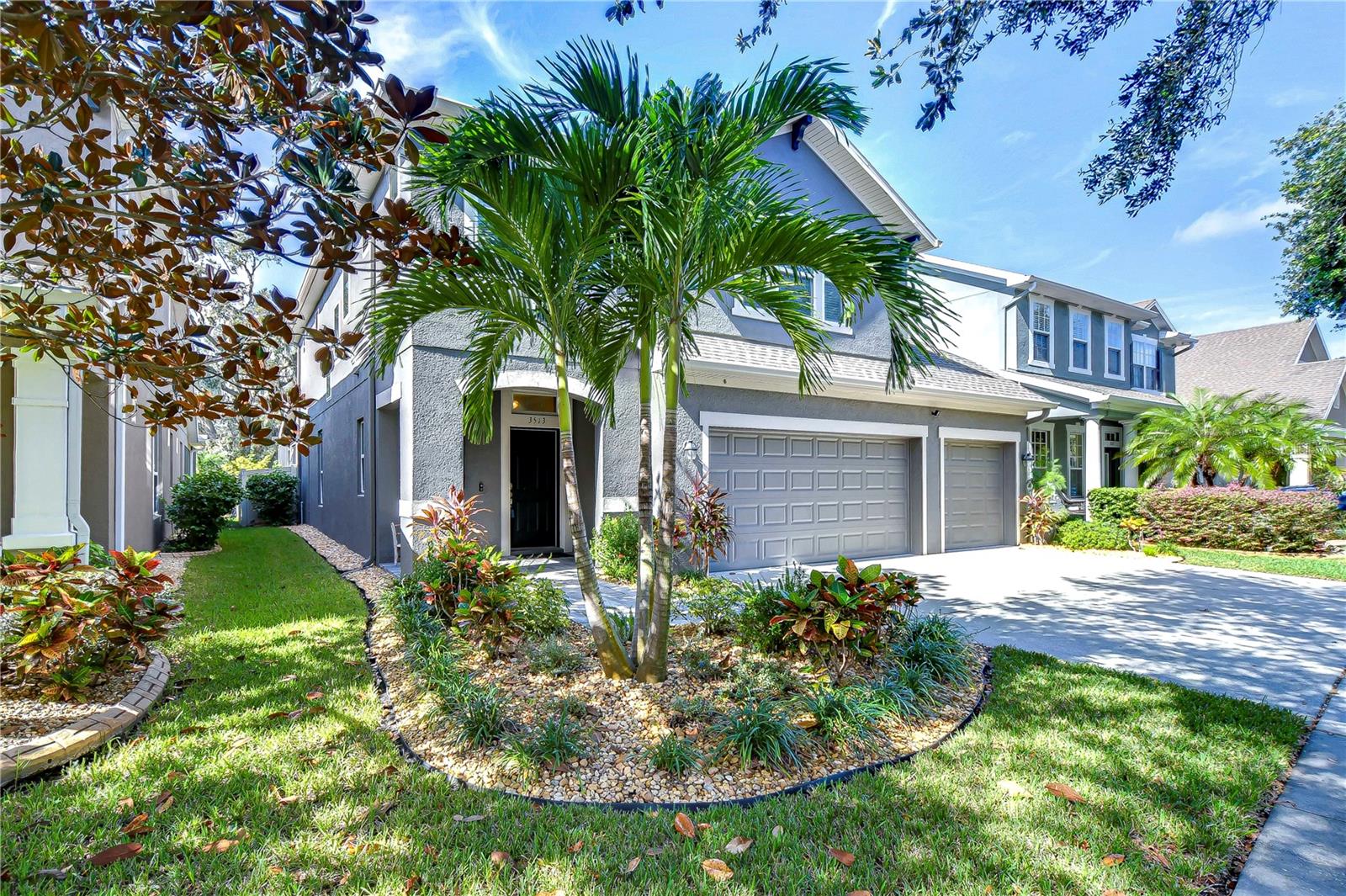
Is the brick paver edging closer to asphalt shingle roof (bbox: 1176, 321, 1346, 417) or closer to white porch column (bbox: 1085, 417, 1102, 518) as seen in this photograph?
white porch column (bbox: 1085, 417, 1102, 518)

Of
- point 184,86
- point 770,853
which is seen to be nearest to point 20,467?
point 184,86

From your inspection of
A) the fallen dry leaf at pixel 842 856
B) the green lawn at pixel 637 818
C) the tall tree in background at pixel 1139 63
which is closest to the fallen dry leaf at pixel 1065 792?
the green lawn at pixel 637 818

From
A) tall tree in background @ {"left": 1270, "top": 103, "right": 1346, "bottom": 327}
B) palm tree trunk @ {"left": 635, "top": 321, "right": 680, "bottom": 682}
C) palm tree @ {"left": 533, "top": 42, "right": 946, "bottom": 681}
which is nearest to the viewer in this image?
palm tree @ {"left": 533, "top": 42, "right": 946, "bottom": 681}

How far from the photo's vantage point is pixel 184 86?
7.26 ft

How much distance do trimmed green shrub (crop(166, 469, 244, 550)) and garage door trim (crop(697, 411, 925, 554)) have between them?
963cm

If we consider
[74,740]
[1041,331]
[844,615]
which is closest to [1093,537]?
[1041,331]

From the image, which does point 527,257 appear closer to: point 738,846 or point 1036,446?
point 738,846

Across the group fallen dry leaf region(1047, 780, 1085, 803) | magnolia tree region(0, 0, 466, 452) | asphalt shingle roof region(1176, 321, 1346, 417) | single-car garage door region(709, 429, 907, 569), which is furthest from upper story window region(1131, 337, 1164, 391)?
magnolia tree region(0, 0, 466, 452)

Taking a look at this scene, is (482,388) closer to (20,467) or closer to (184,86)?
(184,86)

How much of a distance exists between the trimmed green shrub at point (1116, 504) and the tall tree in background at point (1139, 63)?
1078cm

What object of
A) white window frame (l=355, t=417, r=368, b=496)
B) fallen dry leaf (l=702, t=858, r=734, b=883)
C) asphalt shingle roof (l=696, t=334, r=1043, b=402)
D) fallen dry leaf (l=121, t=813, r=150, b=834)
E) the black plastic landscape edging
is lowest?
the black plastic landscape edging

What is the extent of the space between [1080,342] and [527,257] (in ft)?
56.7

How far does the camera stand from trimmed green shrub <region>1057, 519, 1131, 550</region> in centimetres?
1314

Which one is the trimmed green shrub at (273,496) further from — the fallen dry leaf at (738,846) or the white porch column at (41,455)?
the fallen dry leaf at (738,846)
